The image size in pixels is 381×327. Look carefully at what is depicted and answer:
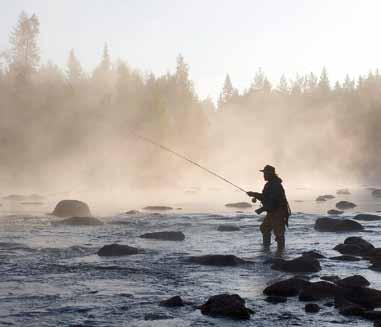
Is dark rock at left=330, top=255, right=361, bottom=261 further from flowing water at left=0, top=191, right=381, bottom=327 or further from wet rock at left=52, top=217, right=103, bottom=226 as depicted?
wet rock at left=52, top=217, right=103, bottom=226

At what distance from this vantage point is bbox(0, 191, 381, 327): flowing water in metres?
10.8

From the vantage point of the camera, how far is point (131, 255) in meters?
18.0

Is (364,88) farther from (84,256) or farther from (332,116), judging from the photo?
(84,256)

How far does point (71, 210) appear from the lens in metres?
31.8

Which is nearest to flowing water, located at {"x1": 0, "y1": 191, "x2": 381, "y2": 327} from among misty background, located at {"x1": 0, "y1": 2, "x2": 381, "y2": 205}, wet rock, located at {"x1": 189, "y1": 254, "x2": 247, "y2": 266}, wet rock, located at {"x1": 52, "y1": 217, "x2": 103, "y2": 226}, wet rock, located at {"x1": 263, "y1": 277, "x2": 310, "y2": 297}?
wet rock, located at {"x1": 263, "y1": 277, "x2": 310, "y2": 297}

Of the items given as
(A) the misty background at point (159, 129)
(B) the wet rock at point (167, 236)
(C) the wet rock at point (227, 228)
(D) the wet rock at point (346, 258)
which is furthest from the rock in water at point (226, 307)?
(A) the misty background at point (159, 129)

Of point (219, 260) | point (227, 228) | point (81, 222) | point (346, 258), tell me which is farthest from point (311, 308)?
point (81, 222)

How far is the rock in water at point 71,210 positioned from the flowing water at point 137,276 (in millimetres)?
→ 5572

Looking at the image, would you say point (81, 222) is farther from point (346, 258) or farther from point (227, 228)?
point (346, 258)

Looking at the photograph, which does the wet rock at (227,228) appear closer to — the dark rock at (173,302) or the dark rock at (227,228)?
the dark rock at (227,228)

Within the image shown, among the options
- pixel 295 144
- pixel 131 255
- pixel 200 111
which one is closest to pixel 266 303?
pixel 131 255

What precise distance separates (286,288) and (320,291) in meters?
0.69

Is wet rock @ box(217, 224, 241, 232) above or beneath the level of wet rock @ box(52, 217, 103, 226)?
beneath

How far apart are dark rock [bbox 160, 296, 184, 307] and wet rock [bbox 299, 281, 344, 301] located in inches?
95.6
